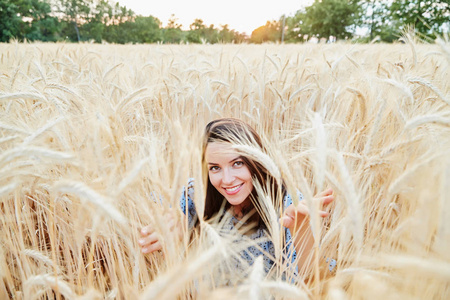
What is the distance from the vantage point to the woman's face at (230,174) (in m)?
1.29

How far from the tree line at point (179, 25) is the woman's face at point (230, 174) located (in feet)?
45.2

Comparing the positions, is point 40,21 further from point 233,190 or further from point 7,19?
point 233,190

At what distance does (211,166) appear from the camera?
55.9 inches

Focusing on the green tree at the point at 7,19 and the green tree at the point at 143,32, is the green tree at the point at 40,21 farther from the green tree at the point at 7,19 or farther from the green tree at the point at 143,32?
the green tree at the point at 143,32

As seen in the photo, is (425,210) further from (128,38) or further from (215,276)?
(128,38)

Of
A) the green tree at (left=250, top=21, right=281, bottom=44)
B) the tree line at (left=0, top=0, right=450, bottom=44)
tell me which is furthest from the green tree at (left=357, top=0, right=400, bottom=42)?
the green tree at (left=250, top=21, right=281, bottom=44)

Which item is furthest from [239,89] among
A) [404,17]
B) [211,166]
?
[404,17]

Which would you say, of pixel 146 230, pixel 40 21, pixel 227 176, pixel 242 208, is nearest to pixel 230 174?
pixel 227 176

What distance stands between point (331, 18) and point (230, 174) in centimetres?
3260

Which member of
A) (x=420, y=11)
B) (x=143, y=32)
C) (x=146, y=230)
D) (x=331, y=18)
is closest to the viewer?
(x=146, y=230)

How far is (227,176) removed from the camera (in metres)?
1.29

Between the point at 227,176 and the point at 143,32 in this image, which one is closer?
the point at 227,176

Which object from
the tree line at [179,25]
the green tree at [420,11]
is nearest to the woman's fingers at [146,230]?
the tree line at [179,25]

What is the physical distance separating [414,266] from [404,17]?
2867 cm
